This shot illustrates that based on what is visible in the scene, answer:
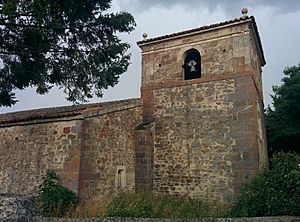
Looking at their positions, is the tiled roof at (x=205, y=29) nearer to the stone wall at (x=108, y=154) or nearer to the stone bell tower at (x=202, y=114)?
the stone bell tower at (x=202, y=114)

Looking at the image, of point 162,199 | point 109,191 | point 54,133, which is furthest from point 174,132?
point 54,133

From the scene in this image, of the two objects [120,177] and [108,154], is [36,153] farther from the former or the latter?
[120,177]

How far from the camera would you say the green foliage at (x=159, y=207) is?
352 inches

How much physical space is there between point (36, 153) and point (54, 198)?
2325 mm

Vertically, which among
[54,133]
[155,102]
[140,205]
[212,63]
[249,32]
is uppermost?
[249,32]

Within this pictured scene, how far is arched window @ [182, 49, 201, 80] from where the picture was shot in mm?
14070

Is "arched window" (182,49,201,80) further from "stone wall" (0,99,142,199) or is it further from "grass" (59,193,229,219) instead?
"grass" (59,193,229,219)

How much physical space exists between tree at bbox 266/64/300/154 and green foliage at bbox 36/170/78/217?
13193mm

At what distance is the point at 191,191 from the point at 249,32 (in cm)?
679

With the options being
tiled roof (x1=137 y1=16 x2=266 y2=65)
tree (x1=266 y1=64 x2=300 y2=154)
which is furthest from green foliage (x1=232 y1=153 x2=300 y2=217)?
tree (x1=266 y1=64 x2=300 y2=154)

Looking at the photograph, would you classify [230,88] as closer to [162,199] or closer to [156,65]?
[156,65]

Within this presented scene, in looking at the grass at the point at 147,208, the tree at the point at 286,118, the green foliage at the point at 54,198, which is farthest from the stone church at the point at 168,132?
the tree at the point at 286,118

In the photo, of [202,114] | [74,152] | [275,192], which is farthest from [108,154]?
[275,192]

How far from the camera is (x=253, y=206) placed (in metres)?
8.98
